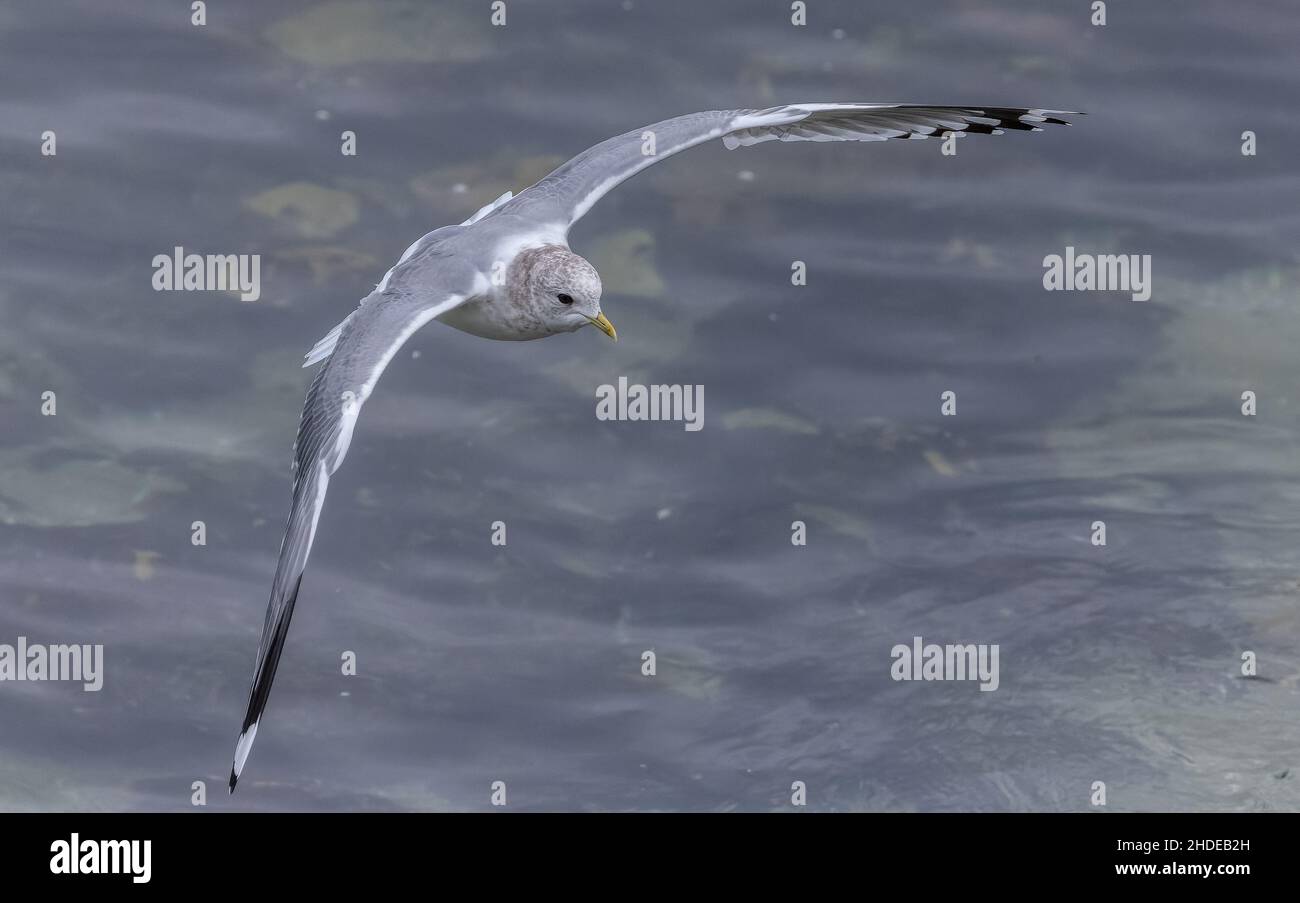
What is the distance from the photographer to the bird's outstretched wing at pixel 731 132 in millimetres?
10391

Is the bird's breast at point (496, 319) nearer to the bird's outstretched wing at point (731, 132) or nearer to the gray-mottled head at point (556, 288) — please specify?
the gray-mottled head at point (556, 288)

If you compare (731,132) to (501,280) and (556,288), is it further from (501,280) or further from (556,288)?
(501,280)

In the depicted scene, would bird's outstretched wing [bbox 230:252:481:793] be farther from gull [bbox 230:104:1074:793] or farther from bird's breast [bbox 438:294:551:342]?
bird's breast [bbox 438:294:551:342]

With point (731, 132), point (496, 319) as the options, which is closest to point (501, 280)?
point (496, 319)

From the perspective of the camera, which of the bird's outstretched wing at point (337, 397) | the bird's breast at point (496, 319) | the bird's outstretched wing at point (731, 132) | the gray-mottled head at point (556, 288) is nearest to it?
the bird's outstretched wing at point (337, 397)

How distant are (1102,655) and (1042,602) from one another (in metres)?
0.77

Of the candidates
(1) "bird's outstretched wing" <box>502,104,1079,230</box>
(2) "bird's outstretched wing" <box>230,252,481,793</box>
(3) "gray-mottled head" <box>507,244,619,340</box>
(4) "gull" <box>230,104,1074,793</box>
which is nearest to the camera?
(2) "bird's outstretched wing" <box>230,252,481,793</box>

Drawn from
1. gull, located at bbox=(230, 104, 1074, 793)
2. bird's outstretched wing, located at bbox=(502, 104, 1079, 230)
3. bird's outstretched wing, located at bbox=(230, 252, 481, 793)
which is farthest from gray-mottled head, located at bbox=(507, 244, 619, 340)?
bird's outstretched wing, located at bbox=(502, 104, 1079, 230)

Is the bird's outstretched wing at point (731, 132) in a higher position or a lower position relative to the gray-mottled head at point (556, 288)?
higher

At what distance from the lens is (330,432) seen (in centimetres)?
903

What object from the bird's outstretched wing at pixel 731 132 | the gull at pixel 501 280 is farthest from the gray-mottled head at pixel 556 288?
the bird's outstretched wing at pixel 731 132

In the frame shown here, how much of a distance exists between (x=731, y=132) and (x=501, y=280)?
154 cm

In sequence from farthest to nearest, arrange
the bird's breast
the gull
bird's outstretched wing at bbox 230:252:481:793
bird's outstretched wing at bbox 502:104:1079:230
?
1. bird's outstretched wing at bbox 502:104:1079:230
2. the bird's breast
3. the gull
4. bird's outstretched wing at bbox 230:252:481:793

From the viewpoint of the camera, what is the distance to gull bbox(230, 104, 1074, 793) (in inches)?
351
